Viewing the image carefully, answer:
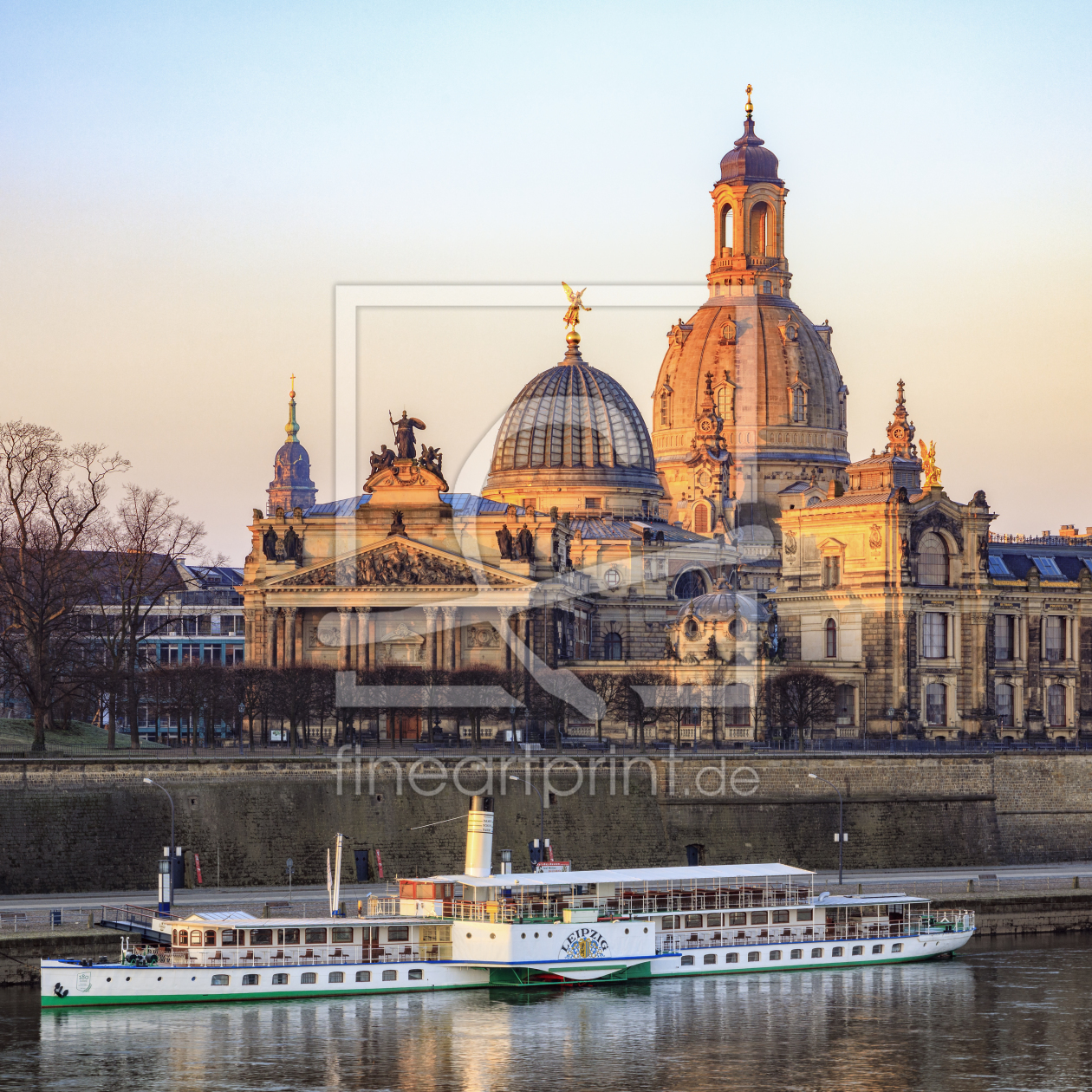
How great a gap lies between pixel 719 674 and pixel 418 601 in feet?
50.8

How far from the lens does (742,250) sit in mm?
157250

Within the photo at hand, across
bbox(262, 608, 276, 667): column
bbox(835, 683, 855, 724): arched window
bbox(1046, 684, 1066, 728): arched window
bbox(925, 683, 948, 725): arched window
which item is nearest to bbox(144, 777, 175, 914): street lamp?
bbox(262, 608, 276, 667): column

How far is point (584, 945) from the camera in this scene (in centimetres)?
6197

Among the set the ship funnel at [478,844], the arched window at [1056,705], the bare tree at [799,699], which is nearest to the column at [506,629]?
the bare tree at [799,699]

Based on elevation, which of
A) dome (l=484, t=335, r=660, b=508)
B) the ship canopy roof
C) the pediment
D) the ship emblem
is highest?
dome (l=484, t=335, r=660, b=508)

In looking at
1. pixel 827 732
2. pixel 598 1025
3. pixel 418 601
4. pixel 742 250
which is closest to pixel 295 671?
pixel 418 601

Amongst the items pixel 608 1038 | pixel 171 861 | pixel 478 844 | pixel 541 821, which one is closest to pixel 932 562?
pixel 541 821

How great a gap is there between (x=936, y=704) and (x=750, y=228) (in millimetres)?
53571

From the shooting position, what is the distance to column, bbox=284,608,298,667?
112625 millimetres

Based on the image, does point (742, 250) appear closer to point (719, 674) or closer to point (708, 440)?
point (708, 440)

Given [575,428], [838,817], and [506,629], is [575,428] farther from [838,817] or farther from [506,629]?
[838,817]

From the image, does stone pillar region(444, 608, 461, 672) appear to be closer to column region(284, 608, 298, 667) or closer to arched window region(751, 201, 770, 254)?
column region(284, 608, 298, 667)

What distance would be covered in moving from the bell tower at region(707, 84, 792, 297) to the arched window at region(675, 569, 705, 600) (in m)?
29.6

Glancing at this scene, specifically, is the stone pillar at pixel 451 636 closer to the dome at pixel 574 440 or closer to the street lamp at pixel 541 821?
the dome at pixel 574 440
